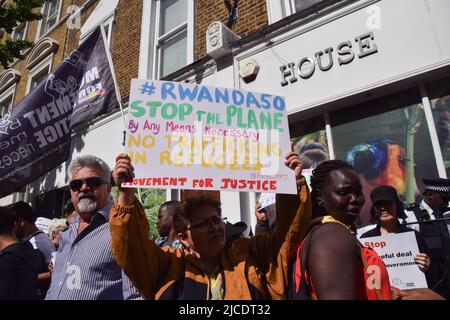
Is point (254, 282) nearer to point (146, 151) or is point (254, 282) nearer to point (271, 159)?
point (271, 159)

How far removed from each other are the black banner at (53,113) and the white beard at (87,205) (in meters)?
3.81

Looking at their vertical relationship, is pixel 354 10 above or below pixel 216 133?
above

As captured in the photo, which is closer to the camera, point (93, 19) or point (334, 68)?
point (334, 68)

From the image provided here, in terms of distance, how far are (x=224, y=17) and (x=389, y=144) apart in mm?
3959

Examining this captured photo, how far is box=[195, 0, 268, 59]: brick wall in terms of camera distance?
6012 millimetres

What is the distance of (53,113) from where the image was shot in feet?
20.6

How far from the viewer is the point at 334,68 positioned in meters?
4.79

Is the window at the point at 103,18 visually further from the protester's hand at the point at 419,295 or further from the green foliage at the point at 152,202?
the protester's hand at the point at 419,295

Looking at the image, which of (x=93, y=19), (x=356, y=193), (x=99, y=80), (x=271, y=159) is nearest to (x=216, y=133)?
(x=271, y=159)

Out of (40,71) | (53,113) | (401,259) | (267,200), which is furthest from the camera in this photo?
(40,71)

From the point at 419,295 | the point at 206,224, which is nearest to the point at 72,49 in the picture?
the point at 206,224

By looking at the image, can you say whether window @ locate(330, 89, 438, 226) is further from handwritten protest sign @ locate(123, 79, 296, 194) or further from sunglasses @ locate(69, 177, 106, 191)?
sunglasses @ locate(69, 177, 106, 191)

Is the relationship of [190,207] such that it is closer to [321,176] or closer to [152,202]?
[321,176]
